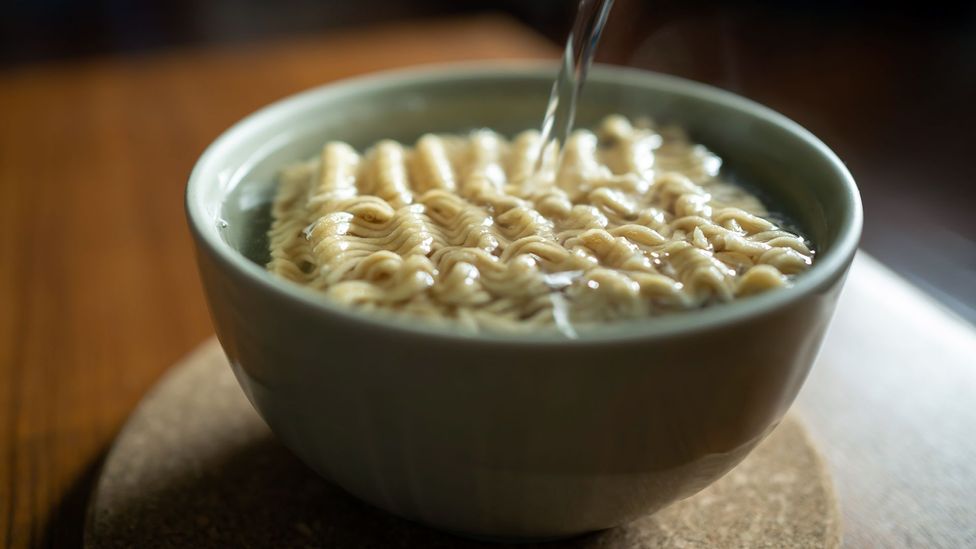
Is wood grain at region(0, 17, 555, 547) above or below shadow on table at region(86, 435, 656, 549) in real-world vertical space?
below

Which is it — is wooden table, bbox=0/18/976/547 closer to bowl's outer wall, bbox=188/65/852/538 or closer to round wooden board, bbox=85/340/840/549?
round wooden board, bbox=85/340/840/549

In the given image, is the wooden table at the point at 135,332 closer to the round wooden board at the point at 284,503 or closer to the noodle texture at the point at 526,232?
the round wooden board at the point at 284,503

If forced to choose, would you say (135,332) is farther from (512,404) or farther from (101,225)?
(512,404)

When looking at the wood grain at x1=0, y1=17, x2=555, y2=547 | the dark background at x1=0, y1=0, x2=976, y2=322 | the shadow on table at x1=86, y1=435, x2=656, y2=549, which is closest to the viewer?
the shadow on table at x1=86, y1=435, x2=656, y2=549

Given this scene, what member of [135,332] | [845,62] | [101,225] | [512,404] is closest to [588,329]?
[512,404]

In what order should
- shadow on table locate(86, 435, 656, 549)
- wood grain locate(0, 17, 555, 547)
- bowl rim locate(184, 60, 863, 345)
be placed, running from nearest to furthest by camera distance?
1. bowl rim locate(184, 60, 863, 345)
2. shadow on table locate(86, 435, 656, 549)
3. wood grain locate(0, 17, 555, 547)

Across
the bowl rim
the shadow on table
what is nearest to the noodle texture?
the bowl rim

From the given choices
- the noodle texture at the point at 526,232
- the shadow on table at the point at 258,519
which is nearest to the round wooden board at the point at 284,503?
the shadow on table at the point at 258,519
